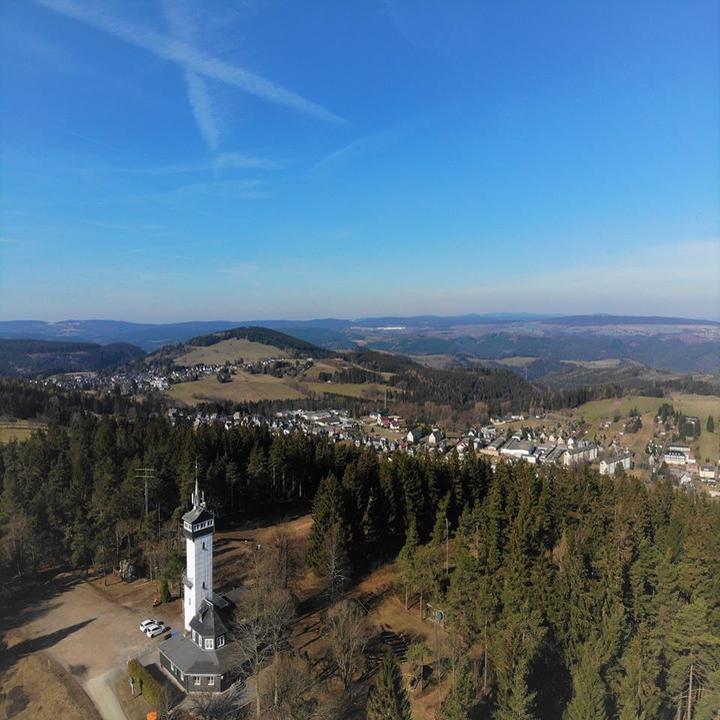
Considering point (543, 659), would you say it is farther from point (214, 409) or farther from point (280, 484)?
point (214, 409)

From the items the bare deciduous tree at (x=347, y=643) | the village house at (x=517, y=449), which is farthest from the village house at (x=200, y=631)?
the village house at (x=517, y=449)

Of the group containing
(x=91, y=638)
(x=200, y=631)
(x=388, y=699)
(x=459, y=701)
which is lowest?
(x=91, y=638)

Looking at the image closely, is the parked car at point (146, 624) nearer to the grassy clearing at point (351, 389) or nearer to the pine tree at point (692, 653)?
the pine tree at point (692, 653)

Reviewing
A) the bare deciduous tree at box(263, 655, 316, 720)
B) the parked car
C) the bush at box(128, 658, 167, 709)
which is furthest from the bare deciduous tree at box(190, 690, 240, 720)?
the parked car

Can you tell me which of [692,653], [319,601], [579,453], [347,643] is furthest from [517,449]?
[347,643]

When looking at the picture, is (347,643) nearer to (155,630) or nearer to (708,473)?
(155,630)

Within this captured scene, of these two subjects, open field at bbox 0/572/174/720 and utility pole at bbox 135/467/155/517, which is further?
utility pole at bbox 135/467/155/517

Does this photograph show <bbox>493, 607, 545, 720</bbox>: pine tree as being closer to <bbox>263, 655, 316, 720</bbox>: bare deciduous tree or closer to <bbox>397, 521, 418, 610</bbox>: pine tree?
<bbox>397, 521, 418, 610</bbox>: pine tree
